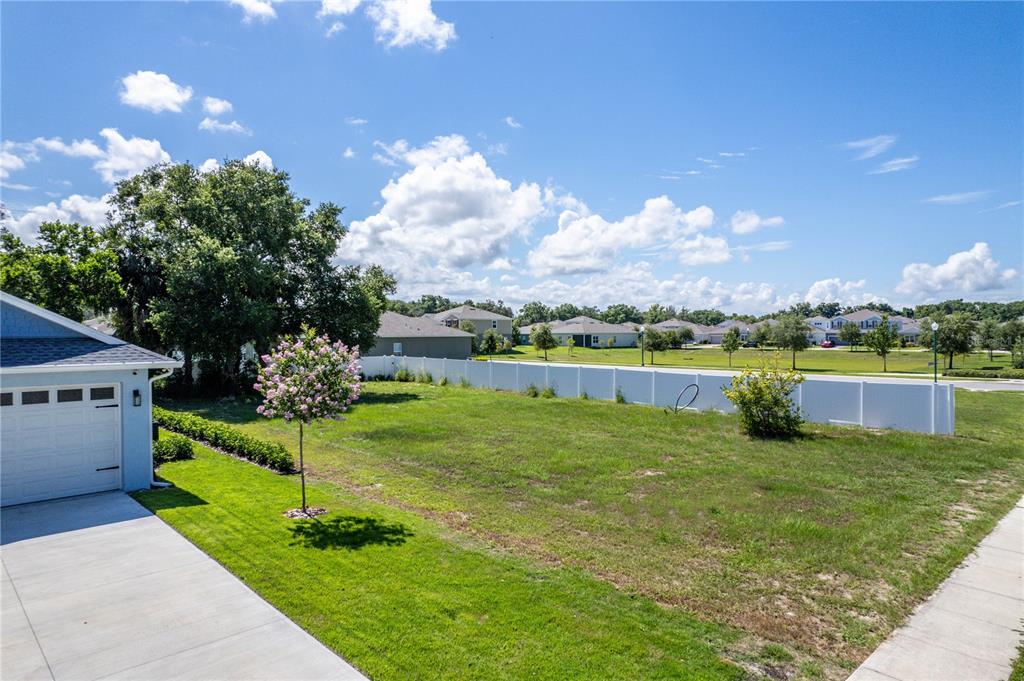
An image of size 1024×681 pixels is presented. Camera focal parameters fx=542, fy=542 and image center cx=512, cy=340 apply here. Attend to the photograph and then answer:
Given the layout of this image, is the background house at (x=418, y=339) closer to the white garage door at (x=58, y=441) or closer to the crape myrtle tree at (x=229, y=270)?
the crape myrtle tree at (x=229, y=270)

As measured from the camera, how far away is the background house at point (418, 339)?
39219mm

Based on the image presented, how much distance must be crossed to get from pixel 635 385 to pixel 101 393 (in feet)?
54.2

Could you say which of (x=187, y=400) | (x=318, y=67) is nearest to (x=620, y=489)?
(x=318, y=67)

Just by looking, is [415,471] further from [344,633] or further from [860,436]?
[860,436]

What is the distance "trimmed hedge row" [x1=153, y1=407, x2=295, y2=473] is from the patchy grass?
114 inches

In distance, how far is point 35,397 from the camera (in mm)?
9375

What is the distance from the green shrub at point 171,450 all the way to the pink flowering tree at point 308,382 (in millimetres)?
5165

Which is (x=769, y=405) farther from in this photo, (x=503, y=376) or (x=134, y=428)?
(x=134, y=428)

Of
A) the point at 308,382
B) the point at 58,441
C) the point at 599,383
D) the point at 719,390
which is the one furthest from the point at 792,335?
the point at 58,441

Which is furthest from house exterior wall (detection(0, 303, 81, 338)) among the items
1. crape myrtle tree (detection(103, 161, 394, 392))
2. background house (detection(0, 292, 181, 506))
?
crape myrtle tree (detection(103, 161, 394, 392))

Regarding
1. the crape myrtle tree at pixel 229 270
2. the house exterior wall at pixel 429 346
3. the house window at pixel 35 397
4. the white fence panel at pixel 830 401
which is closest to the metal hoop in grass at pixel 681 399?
the white fence panel at pixel 830 401

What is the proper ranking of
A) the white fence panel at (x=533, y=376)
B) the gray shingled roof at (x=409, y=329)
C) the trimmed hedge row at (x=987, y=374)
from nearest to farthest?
the white fence panel at (x=533, y=376), the trimmed hedge row at (x=987, y=374), the gray shingled roof at (x=409, y=329)

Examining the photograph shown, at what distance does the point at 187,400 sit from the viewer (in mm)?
24094

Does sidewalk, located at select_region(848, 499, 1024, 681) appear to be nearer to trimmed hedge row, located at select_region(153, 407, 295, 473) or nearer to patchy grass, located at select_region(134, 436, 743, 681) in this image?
patchy grass, located at select_region(134, 436, 743, 681)
